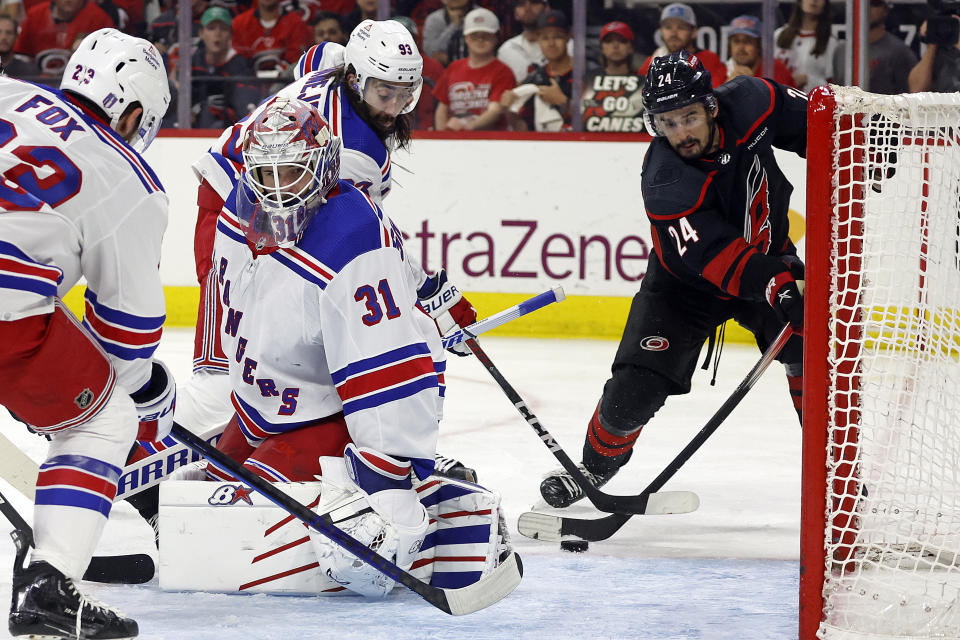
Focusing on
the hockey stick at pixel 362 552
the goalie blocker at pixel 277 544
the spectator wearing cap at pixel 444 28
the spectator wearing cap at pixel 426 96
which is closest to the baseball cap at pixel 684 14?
the spectator wearing cap at pixel 444 28

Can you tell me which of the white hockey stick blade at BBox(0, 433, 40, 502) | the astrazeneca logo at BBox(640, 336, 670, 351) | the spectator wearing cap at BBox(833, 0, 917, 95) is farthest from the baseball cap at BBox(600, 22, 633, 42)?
the white hockey stick blade at BBox(0, 433, 40, 502)

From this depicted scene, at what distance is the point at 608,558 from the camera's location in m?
2.76

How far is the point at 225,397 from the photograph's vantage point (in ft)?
9.62

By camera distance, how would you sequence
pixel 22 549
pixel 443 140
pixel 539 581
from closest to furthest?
pixel 22 549 < pixel 539 581 < pixel 443 140

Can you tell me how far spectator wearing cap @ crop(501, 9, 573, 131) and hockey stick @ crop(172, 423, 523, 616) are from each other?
11.8 feet

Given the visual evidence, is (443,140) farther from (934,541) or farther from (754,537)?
(934,541)

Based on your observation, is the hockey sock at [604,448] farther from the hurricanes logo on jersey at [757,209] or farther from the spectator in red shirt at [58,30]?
the spectator in red shirt at [58,30]

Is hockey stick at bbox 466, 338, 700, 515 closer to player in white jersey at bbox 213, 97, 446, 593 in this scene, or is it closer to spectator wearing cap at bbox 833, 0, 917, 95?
player in white jersey at bbox 213, 97, 446, 593

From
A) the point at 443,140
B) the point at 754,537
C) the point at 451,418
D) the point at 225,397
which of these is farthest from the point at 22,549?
the point at 443,140

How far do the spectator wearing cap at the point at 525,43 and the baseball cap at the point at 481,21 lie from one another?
90mm

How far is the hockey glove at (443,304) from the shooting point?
10.5 feet

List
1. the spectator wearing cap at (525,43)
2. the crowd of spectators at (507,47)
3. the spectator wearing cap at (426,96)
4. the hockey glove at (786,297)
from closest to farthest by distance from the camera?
the hockey glove at (786,297) → the crowd of spectators at (507,47) → the spectator wearing cap at (525,43) → the spectator wearing cap at (426,96)

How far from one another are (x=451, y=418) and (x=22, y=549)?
6.65 ft

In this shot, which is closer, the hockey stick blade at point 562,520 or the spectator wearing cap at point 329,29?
the hockey stick blade at point 562,520
